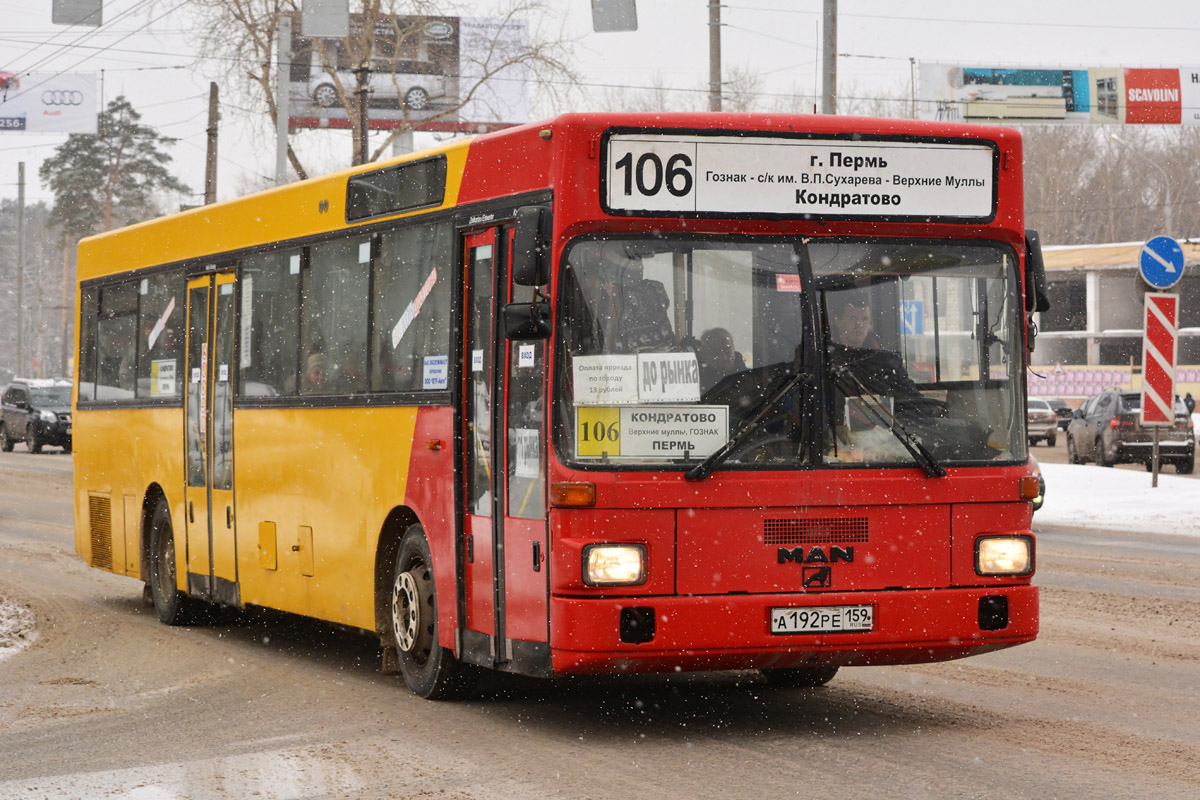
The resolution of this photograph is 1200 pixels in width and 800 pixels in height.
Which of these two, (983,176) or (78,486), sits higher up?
(983,176)

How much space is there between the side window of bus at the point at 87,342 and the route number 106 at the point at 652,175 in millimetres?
8623

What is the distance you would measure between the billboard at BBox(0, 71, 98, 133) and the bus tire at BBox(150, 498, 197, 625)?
46.0 metres

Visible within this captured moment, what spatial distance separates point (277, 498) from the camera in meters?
11.7

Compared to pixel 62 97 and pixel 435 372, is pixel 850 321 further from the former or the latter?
pixel 62 97

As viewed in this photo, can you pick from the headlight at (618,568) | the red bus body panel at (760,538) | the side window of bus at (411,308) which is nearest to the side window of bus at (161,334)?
the side window of bus at (411,308)

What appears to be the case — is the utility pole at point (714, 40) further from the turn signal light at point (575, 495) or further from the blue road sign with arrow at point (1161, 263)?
the turn signal light at point (575, 495)

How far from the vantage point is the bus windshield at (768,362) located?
8.05 meters

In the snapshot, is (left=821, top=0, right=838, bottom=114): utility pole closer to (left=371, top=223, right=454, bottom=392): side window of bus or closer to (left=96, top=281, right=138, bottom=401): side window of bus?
(left=96, top=281, right=138, bottom=401): side window of bus

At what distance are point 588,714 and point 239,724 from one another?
5.50ft

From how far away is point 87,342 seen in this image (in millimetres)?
15883

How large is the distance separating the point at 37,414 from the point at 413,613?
4033cm

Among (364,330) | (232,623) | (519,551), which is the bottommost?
(232,623)

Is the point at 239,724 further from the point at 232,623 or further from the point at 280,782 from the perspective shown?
the point at 232,623

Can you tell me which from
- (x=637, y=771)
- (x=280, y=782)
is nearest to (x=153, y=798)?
(x=280, y=782)
